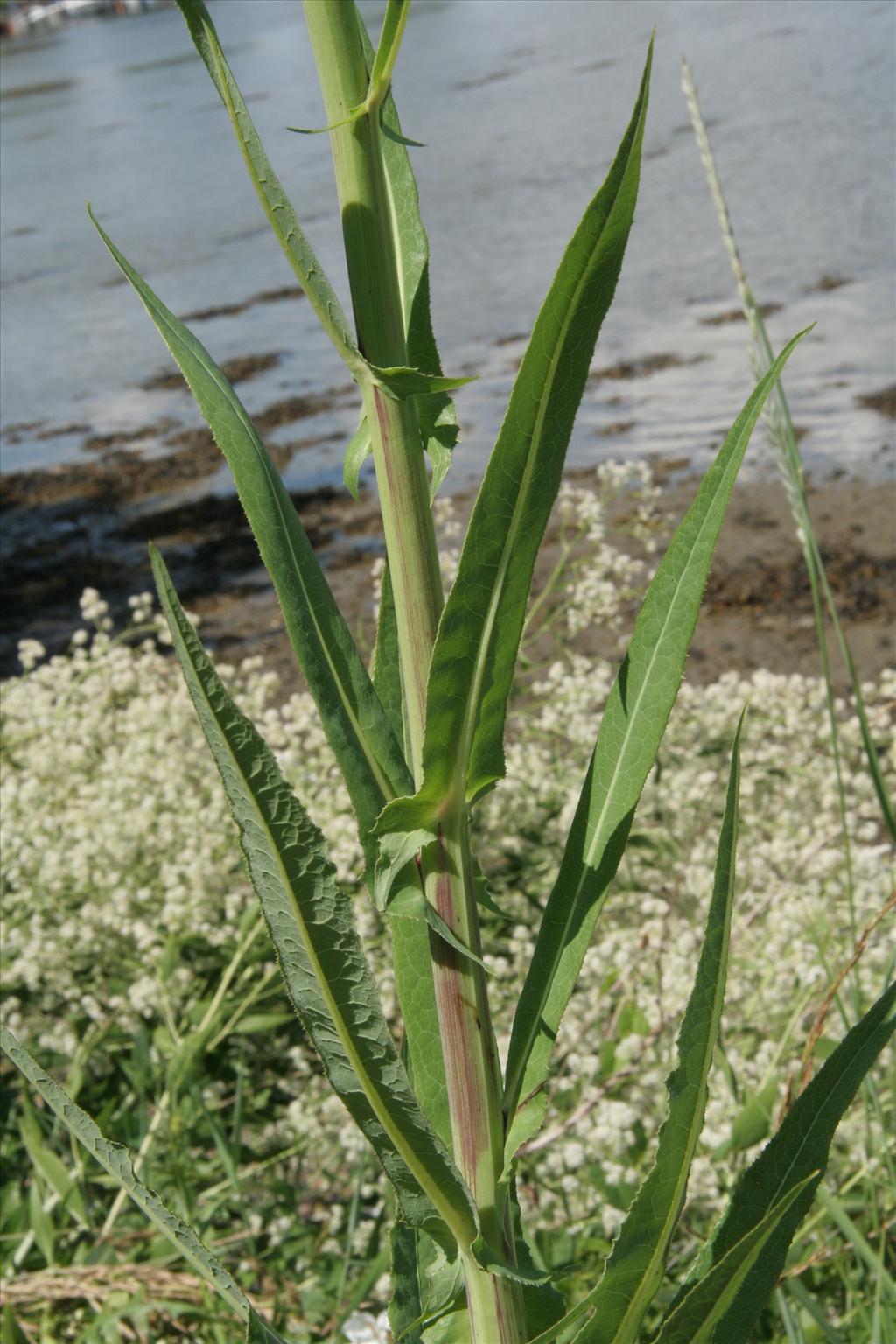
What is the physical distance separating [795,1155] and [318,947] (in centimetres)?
26

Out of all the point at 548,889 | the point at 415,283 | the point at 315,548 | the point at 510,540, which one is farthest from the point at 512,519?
the point at 315,548

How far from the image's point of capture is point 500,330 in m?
6.93

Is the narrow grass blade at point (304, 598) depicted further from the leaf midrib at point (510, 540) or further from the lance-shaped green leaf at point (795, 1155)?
the lance-shaped green leaf at point (795, 1155)

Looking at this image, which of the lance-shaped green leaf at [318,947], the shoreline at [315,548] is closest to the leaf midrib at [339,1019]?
the lance-shaped green leaf at [318,947]

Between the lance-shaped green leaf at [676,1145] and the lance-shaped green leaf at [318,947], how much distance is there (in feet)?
0.25

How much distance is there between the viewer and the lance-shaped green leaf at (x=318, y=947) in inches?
21.2

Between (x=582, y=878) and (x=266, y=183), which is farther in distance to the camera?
(x=582, y=878)

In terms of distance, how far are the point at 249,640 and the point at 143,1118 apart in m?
2.84

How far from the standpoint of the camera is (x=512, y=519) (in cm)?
56

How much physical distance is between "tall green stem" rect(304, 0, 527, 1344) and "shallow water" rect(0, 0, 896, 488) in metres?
1.76

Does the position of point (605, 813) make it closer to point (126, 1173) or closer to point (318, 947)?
point (318, 947)

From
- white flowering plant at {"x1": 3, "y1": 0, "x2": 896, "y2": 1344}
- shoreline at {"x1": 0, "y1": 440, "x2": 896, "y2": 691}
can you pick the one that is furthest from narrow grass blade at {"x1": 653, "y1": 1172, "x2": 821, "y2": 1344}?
shoreline at {"x1": 0, "y1": 440, "x2": 896, "y2": 691}

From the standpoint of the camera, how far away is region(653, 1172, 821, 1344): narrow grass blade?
584 millimetres

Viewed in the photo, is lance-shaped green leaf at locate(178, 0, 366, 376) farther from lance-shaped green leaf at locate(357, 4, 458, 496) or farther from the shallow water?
the shallow water
